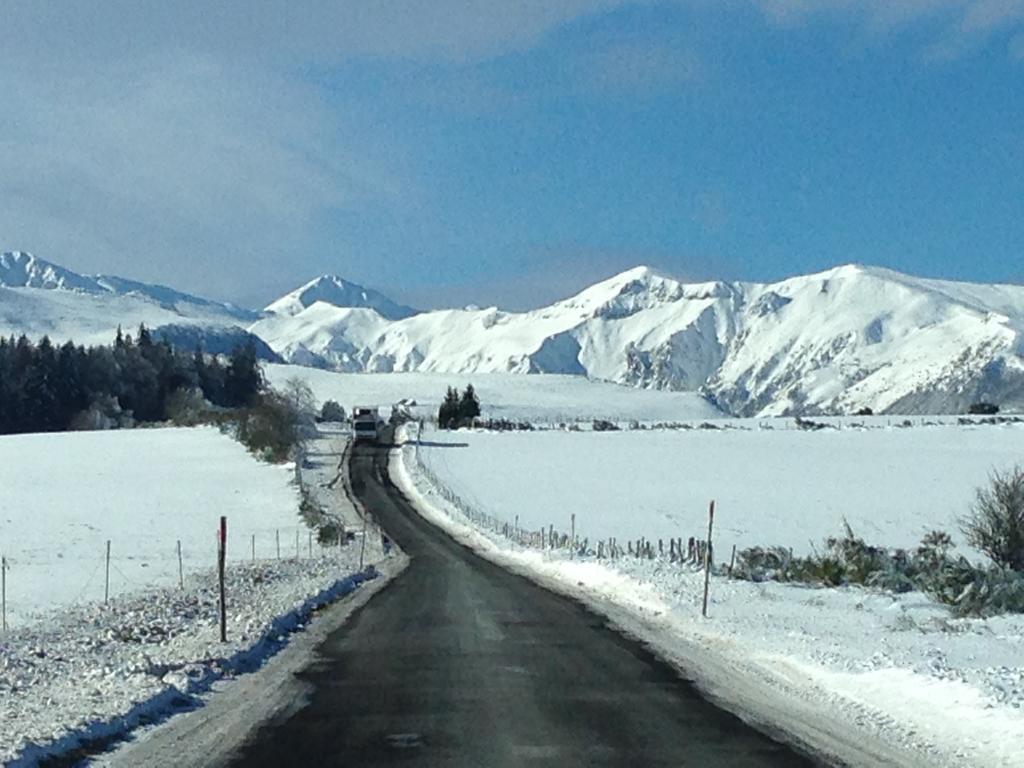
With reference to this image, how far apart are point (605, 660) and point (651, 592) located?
30.8ft

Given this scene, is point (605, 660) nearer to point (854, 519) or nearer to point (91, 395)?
point (854, 519)

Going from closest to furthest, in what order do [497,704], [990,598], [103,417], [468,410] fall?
[497,704] → [990,598] → [468,410] → [103,417]

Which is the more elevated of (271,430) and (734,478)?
(271,430)

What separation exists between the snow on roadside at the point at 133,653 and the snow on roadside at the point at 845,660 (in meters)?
5.85

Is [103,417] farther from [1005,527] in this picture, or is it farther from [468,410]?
[1005,527]

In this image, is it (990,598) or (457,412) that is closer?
(990,598)

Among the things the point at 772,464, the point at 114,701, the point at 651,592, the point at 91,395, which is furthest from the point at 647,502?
the point at 91,395

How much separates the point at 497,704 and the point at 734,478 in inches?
2514

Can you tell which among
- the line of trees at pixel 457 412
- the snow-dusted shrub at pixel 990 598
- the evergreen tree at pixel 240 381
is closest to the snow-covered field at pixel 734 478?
the snow-dusted shrub at pixel 990 598

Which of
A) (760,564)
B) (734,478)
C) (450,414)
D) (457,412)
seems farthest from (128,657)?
(457,412)

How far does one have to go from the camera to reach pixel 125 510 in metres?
59.4

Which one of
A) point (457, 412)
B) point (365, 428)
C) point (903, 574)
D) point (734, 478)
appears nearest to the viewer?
point (903, 574)

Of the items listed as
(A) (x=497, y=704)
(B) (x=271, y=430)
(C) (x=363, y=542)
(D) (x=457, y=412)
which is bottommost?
(C) (x=363, y=542)

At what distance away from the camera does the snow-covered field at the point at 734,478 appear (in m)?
53.7
